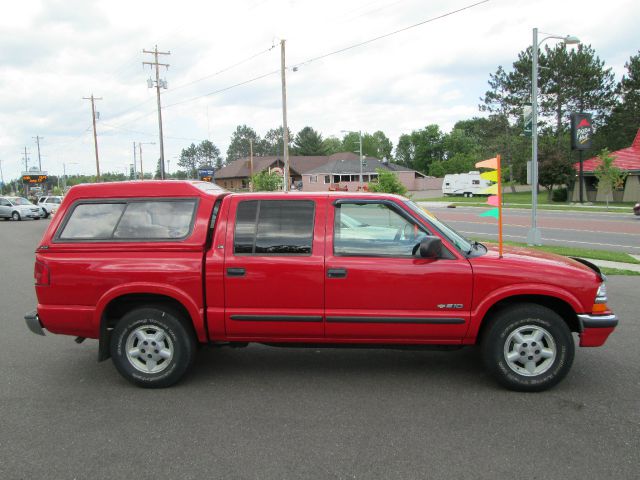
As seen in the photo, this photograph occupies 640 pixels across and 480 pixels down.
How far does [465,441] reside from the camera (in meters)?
3.68

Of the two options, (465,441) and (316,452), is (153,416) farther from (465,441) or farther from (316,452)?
(465,441)

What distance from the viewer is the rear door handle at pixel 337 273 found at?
4527mm

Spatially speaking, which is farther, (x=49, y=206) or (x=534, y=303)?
(x=49, y=206)

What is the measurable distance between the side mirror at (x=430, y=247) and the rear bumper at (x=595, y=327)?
1.36m

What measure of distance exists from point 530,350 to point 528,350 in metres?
0.02

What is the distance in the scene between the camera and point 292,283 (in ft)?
15.0

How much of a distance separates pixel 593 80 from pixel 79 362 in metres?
60.7

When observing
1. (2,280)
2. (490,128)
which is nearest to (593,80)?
(490,128)

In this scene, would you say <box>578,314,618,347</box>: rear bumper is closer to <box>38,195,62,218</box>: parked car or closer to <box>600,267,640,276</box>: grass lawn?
<box>600,267,640,276</box>: grass lawn

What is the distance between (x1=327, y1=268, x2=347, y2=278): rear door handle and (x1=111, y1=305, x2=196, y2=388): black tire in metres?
1.42

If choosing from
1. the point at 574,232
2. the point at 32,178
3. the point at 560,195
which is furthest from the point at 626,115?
the point at 32,178

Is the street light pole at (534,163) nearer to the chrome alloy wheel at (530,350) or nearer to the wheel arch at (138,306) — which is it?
the chrome alloy wheel at (530,350)

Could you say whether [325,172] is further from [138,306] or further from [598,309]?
[598,309]

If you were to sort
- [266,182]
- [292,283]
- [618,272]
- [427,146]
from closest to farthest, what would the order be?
1. [292,283]
2. [618,272]
3. [266,182]
4. [427,146]
